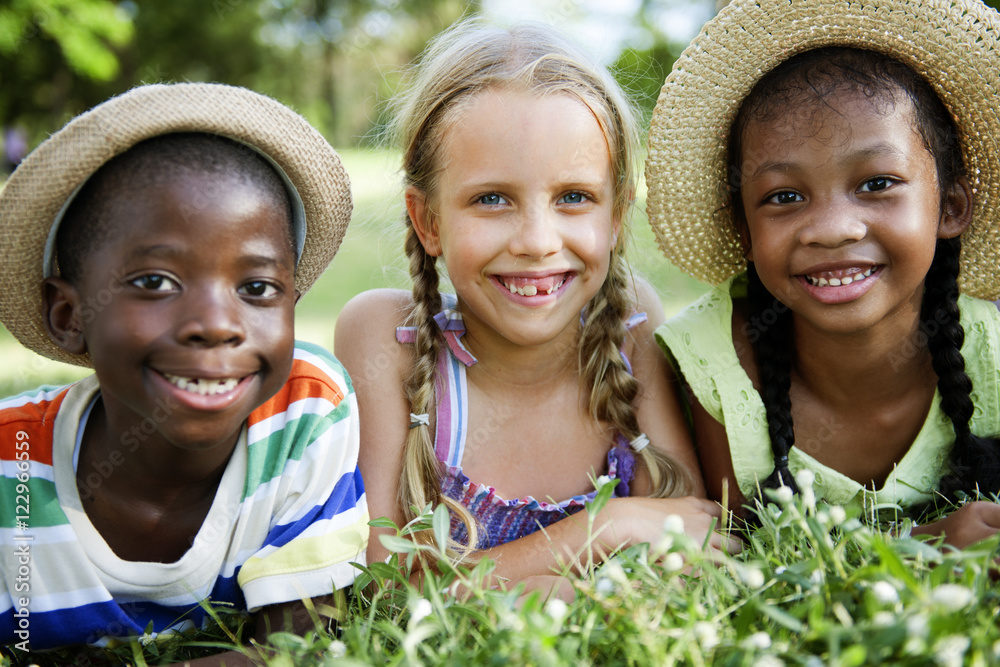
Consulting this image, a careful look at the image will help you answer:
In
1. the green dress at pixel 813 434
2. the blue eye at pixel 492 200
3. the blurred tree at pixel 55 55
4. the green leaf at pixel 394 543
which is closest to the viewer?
the green leaf at pixel 394 543

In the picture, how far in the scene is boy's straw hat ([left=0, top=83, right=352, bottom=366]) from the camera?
68.4 inches

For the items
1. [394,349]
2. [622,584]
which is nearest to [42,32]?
[394,349]

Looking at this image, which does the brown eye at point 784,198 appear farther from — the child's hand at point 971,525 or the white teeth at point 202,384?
the white teeth at point 202,384

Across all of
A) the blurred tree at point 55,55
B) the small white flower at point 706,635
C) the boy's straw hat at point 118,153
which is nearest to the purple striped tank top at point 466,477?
the boy's straw hat at point 118,153

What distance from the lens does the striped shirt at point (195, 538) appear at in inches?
74.8

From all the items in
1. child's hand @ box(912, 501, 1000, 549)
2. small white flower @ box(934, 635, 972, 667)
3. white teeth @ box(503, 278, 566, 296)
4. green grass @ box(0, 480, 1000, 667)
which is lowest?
child's hand @ box(912, 501, 1000, 549)

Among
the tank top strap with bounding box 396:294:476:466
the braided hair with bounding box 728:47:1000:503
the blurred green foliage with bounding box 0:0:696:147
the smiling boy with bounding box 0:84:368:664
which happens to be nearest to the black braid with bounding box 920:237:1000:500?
the braided hair with bounding box 728:47:1000:503

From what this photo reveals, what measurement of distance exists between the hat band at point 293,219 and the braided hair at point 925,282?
50.8 inches

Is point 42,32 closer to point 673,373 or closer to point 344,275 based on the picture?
point 344,275

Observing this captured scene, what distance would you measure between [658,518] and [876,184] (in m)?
1.07

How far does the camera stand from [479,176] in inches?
90.9

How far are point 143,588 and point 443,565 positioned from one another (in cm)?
81

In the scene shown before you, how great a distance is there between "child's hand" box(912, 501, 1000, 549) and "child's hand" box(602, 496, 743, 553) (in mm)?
497

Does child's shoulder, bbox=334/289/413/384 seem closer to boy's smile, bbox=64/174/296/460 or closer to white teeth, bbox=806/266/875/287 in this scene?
boy's smile, bbox=64/174/296/460
